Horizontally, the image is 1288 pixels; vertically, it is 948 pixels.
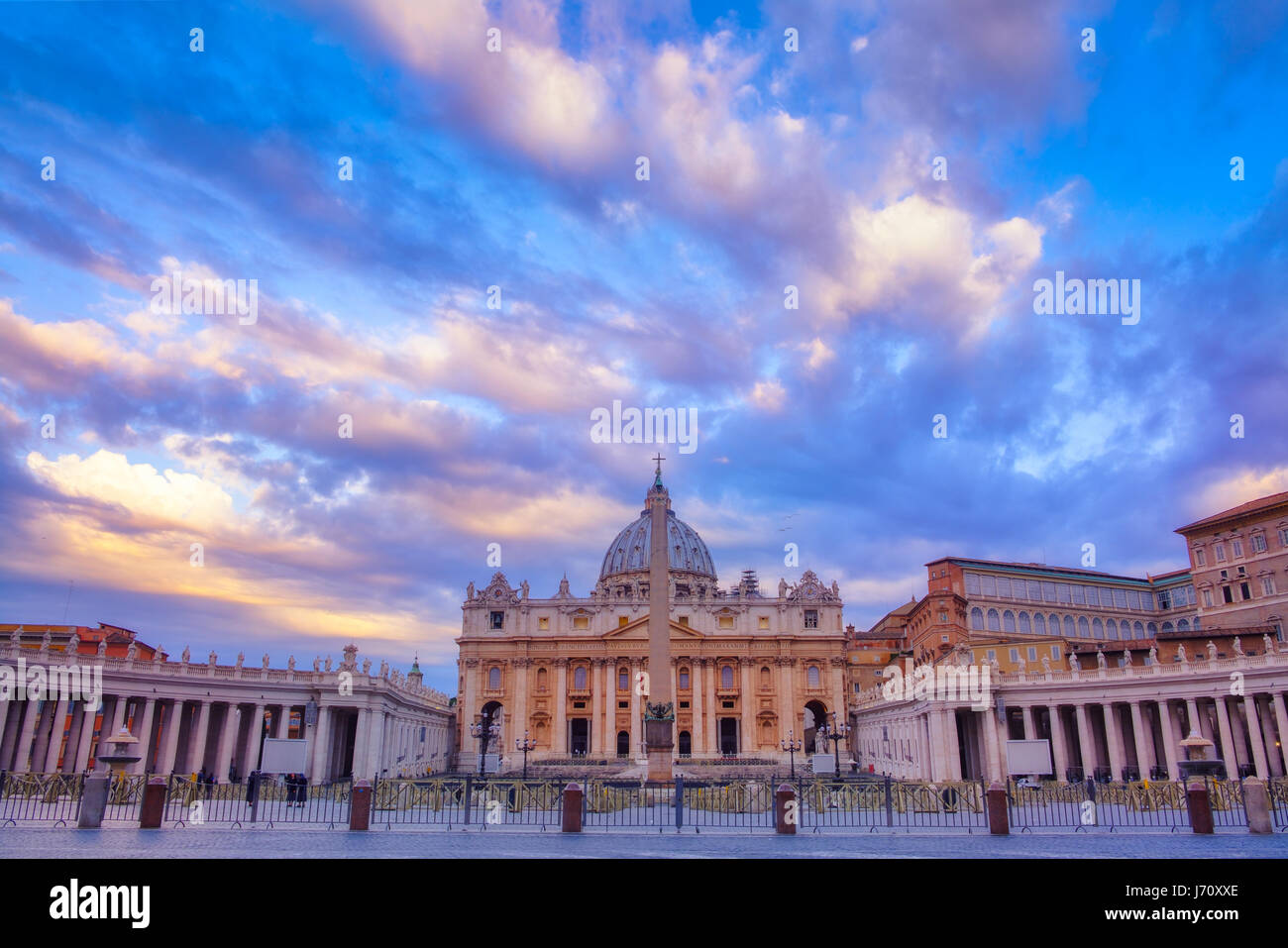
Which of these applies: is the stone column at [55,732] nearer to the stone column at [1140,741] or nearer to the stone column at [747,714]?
the stone column at [1140,741]

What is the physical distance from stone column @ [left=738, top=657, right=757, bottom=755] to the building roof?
44.0m

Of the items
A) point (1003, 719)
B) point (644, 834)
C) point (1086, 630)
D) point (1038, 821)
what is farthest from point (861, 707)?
point (644, 834)

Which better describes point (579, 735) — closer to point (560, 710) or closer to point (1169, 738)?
point (560, 710)

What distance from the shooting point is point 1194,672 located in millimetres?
49750

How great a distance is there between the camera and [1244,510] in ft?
216

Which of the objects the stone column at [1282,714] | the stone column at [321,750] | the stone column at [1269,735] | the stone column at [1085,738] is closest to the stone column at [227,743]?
the stone column at [321,750]

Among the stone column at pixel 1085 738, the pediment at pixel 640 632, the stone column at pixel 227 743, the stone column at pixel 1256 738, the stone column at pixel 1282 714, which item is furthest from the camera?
the pediment at pixel 640 632

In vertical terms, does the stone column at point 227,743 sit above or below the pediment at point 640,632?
below

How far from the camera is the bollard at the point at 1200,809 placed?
72.2 feet

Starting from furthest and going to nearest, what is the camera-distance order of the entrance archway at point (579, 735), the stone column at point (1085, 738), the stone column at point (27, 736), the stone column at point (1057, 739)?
the entrance archway at point (579, 735) → the stone column at point (1057, 739) → the stone column at point (1085, 738) → the stone column at point (27, 736)

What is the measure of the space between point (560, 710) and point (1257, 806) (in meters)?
78.6

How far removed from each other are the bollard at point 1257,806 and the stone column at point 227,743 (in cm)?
5296
